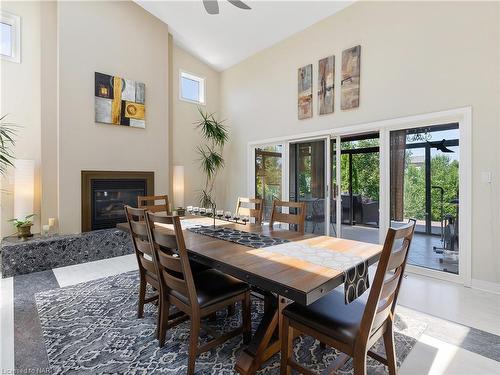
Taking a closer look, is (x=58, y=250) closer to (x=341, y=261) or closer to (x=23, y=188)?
(x=23, y=188)

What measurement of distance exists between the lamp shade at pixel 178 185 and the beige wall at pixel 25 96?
2.16m

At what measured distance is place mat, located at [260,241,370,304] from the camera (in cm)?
138

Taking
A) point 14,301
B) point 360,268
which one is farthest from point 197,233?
point 14,301

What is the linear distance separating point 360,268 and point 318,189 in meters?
3.16

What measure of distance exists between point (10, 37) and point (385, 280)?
575 centimetres

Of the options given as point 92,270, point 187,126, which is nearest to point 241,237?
point 92,270

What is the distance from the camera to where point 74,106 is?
13.8ft

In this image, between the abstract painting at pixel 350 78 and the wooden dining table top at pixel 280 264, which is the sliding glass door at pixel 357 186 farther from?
the wooden dining table top at pixel 280 264

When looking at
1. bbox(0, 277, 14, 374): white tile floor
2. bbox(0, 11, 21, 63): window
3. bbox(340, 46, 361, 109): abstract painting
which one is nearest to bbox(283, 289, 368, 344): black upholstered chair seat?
bbox(0, 277, 14, 374): white tile floor

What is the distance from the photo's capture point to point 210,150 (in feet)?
20.1

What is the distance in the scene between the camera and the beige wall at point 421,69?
2.81 meters

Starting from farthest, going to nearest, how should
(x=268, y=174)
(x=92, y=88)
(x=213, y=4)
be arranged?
(x=268, y=174) < (x=92, y=88) < (x=213, y=4)

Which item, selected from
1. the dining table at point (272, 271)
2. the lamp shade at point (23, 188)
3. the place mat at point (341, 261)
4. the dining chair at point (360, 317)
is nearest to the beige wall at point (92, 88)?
the lamp shade at point (23, 188)

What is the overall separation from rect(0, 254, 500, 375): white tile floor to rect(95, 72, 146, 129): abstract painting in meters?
2.42
